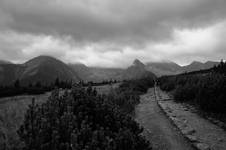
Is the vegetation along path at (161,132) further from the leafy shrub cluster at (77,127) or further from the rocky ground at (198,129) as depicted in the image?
the leafy shrub cluster at (77,127)

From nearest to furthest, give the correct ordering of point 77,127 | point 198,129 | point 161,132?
point 77,127
point 198,129
point 161,132

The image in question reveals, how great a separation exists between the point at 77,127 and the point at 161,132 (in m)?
5.85

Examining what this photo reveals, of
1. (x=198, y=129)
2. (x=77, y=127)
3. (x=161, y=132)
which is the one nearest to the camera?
(x=77, y=127)

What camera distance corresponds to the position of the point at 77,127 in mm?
5074

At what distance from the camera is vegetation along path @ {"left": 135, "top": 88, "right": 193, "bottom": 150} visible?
8.55 m

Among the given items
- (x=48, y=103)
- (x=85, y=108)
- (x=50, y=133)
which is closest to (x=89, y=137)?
(x=50, y=133)

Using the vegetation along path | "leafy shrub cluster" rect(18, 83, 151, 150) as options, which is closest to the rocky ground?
the vegetation along path

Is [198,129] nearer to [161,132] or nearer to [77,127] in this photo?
[161,132]

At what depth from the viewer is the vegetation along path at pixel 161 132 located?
8547mm

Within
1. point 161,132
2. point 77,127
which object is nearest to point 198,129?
point 161,132

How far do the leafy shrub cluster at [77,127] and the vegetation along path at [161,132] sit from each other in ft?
9.05

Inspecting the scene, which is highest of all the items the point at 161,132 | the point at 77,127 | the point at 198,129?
the point at 77,127

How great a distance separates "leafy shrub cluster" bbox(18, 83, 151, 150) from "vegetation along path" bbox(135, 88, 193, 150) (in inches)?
109

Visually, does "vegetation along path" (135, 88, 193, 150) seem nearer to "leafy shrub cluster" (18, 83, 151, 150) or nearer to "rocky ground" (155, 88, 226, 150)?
"rocky ground" (155, 88, 226, 150)
